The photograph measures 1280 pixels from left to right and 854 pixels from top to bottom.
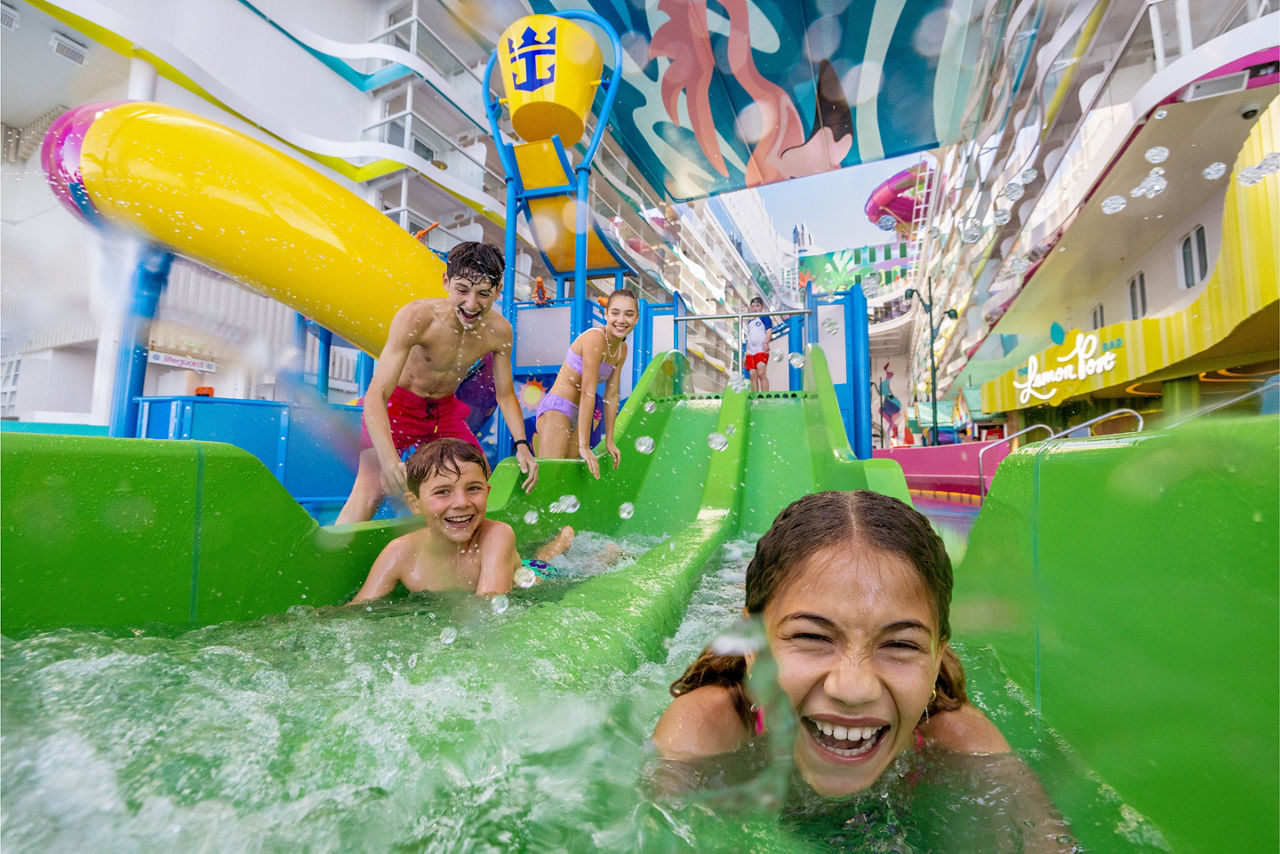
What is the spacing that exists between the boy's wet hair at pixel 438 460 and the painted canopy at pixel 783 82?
6495 mm

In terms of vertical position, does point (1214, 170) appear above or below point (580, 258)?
above

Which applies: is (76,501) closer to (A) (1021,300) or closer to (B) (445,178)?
(B) (445,178)

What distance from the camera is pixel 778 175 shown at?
8828 mm

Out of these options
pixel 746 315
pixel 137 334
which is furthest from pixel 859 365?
pixel 137 334

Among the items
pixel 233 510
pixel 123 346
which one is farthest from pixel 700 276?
pixel 233 510

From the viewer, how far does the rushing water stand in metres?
0.62

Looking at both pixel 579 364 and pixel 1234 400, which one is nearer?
pixel 1234 400

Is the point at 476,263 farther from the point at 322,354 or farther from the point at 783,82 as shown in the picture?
the point at 783,82

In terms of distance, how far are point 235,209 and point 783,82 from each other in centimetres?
666

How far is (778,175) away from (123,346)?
818 cm

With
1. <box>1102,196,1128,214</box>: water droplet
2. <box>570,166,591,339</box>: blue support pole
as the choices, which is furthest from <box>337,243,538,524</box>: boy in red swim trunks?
<box>1102,196,1128,214</box>: water droplet

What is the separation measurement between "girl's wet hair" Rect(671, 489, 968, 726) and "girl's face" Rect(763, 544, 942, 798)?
2 cm

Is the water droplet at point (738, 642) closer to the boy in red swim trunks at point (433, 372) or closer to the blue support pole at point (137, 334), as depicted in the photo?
the boy in red swim trunks at point (433, 372)

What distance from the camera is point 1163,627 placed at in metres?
0.75
